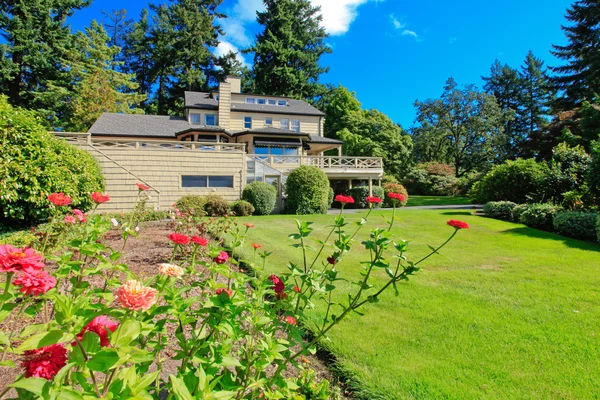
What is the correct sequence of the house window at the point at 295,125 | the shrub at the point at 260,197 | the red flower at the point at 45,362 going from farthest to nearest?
the house window at the point at 295,125 < the shrub at the point at 260,197 < the red flower at the point at 45,362

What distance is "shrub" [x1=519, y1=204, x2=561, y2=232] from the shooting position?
12250mm

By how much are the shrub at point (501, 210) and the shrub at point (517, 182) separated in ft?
5.24

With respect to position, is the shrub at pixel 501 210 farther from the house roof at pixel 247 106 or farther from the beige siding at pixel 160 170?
the house roof at pixel 247 106

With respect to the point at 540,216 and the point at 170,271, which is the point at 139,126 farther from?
the point at 170,271

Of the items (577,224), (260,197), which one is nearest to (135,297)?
(577,224)

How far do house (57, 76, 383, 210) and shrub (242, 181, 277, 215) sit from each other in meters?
1.36

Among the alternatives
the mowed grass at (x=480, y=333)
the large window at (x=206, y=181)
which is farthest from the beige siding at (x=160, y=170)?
the mowed grass at (x=480, y=333)

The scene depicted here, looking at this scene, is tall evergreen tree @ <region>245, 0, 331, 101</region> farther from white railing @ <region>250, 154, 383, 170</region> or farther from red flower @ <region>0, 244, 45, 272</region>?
red flower @ <region>0, 244, 45, 272</region>

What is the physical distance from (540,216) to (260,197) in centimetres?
1282

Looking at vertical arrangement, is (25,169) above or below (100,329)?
above

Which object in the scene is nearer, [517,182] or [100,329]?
[100,329]

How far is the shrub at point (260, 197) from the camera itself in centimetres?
1694

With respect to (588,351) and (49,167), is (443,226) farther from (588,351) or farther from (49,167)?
(49,167)

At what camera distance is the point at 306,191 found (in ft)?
57.6
